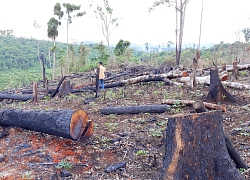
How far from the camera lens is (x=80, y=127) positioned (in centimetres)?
461

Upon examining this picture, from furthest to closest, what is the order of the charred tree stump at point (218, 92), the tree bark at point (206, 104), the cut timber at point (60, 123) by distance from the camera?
the charred tree stump at point (218, 92) < the tree bark at point (206, 104) < the cut timber at point (60, 123)

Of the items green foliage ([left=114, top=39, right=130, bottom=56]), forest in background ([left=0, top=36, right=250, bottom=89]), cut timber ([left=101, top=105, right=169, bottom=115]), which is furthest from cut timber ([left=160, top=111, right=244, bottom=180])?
green foliage ([left=114, top=39, right=130, bottom=56])

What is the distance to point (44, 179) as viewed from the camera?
3516 mm

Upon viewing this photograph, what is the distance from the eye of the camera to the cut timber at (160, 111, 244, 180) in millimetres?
2818

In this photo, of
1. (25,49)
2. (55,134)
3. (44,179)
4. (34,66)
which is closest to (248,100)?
(55,134)

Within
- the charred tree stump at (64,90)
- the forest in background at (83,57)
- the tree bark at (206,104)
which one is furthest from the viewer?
the forest in background at (83,57)

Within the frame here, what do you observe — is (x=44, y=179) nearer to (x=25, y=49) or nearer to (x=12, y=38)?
(x=25, y=49)

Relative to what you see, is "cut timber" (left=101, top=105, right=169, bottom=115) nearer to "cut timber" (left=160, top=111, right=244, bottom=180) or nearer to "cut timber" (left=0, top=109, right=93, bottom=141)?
"cut timber" (left=0, top=109, right=93, bottom=141)

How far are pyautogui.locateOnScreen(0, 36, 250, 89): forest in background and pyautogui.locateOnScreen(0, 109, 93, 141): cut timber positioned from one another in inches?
435

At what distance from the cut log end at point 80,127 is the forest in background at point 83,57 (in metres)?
11.0

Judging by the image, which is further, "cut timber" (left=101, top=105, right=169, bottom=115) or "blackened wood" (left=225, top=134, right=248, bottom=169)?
"cut timber" (left=101, top=105, right=169, bottom=115)

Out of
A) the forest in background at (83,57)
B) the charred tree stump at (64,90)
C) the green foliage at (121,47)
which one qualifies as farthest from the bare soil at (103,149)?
the green foliage at (121,47)

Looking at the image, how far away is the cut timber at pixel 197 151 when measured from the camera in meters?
2.82

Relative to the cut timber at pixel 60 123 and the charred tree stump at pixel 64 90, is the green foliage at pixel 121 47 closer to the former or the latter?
the charred tree stump at pixel 64 90
